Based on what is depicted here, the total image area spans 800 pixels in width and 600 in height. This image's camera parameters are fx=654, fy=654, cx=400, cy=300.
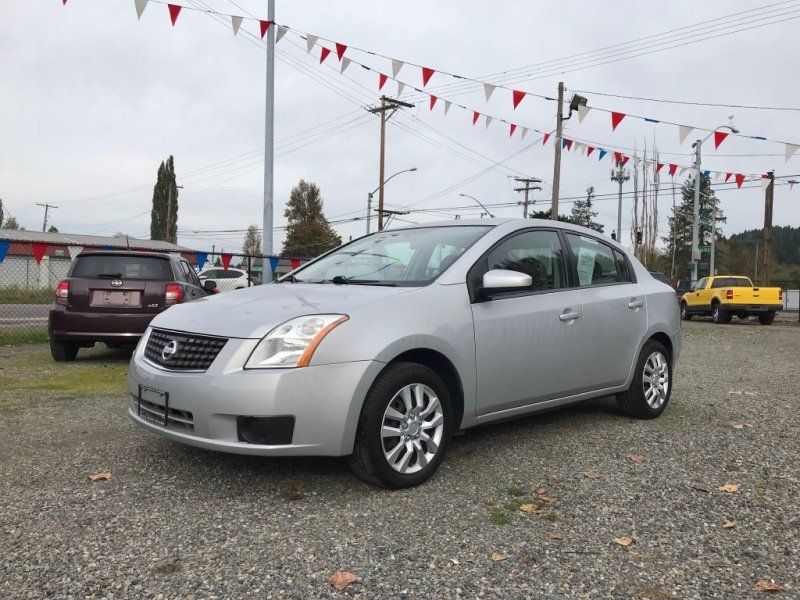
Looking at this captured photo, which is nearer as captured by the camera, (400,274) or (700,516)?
(700,516)

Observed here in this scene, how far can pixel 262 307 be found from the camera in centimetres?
360

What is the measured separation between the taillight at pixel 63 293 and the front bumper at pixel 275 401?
523cm

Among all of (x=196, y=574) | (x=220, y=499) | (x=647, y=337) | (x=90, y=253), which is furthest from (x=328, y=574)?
(x=90, y=253)

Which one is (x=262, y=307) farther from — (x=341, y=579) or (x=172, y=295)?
(x=172, y=295)

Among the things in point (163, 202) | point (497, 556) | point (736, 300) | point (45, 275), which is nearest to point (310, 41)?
point (497, 556)

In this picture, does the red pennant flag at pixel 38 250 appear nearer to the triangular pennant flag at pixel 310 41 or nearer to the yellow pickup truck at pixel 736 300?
the triangular pennant flag at pixel 310 41

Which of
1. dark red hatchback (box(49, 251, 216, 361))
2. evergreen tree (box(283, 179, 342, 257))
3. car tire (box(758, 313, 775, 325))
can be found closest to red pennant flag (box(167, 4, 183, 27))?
dark red hatchback (box(49, 251, 216, 361))

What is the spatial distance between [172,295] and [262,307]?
4700mm

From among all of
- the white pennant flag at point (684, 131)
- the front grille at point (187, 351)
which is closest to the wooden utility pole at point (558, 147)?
the white pennant flag at point (684, 131)

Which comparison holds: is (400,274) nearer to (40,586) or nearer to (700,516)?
(700,516)

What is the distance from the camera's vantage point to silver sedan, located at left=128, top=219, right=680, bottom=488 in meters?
3.26

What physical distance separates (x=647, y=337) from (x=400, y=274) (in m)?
2.35

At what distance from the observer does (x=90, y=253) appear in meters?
7.98

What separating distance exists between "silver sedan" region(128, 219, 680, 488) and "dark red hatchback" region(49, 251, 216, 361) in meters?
3.66
